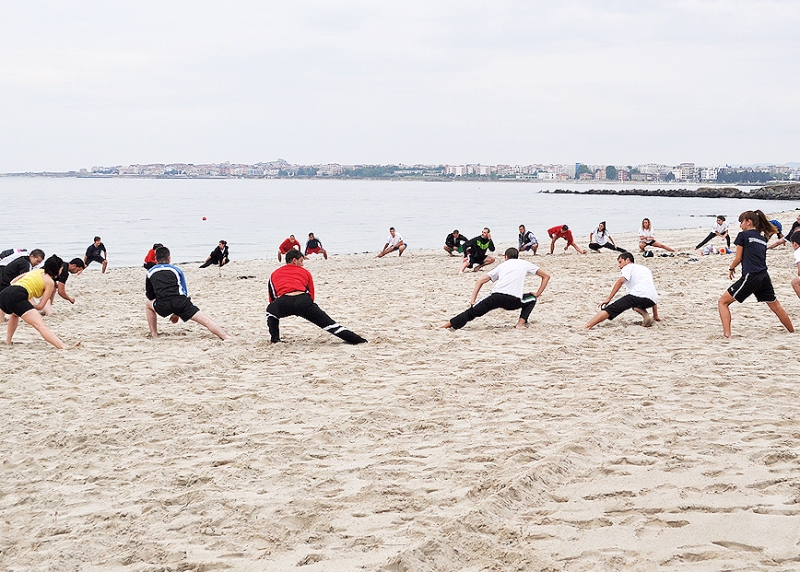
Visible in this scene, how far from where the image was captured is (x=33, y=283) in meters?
8.46

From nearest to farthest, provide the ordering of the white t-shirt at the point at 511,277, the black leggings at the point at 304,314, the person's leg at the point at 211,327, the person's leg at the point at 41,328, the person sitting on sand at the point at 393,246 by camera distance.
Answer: the person's leg at the point at 41,328
the black leggings at the point at 304,314
the person's leg at the point at 211,327
the white t-shirt at the point at 511,277
the person sitting on sand at the point at 393,246

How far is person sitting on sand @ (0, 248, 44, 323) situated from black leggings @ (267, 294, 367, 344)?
3.26 meters

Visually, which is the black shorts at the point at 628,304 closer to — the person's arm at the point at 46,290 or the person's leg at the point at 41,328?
the person's leg at the point at 41,328

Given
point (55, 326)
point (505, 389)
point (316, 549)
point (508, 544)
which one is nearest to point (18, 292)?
point (55, 326)

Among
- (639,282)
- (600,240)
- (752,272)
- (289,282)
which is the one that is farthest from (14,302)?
(600,240)

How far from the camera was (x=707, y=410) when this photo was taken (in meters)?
5.41

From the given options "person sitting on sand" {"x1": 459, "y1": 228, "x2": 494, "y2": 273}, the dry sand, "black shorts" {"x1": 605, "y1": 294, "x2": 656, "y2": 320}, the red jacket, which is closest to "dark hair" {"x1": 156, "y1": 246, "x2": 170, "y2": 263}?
the dry sand

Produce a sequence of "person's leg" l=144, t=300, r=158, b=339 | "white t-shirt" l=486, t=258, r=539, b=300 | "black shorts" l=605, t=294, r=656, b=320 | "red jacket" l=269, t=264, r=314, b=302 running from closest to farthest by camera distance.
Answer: "red jacket" l=269, t=264, r=314, b=302, "person's leg" l=144, t=300, r=158, b=339, "black shorts" l=605, t=294, r=656, b=320, "white t-shirt" l=486, t=258, r=539, b=300

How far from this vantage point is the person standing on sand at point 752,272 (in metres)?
8.11

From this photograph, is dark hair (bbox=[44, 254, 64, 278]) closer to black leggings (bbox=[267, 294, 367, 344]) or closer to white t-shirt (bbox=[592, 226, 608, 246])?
black leggings (bbox=[267, 294, 367, 344])

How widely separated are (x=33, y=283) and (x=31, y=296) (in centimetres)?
15

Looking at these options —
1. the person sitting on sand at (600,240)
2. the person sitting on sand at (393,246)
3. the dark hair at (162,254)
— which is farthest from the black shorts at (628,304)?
the person sitting on sand at (393,246)

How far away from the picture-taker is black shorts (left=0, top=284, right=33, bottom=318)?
8.20 m

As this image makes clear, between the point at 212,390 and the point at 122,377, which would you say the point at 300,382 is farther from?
the point at 122,377
